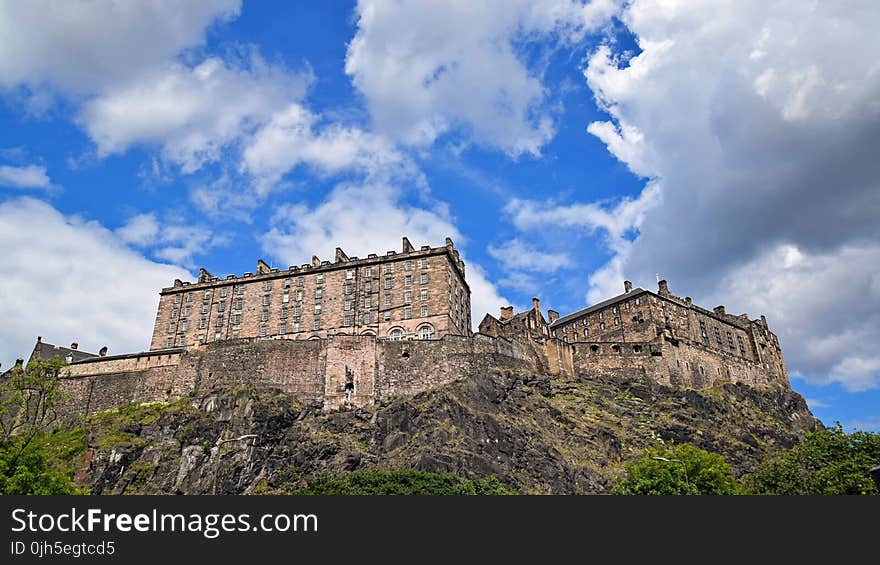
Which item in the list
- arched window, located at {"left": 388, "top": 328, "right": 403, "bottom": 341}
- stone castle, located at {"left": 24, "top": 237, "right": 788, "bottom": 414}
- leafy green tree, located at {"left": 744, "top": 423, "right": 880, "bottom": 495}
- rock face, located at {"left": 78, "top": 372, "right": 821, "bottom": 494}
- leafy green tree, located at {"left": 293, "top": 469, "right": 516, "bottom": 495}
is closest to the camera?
leafy green tree, located at {"left": 744, "top": 423, "right": 880, "bottom": 495}

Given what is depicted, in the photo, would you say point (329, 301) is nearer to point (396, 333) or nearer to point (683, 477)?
point (396, 333)

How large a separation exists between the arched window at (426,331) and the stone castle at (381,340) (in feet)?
0.39

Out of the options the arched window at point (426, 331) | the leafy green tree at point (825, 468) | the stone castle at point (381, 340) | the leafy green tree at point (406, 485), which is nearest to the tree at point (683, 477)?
the leafy green tree at point (825, 468)

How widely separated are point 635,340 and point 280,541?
6819 cm

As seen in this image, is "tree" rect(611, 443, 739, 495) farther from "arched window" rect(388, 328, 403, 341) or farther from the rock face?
"arched window" rect(388, 328, 403, 341)

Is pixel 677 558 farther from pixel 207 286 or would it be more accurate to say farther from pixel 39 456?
pixel 207 286

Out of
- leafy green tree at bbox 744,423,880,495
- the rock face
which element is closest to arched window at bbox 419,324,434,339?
the rock face

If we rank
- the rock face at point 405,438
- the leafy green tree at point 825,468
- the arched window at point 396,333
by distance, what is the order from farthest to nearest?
the arched window at point 396,333, the rock face at point 405,438, the leafy green tree at point 825,468

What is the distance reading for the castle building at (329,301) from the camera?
7431 cm

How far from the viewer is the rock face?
54250 millimetres

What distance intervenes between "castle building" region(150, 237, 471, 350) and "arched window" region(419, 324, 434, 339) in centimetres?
11

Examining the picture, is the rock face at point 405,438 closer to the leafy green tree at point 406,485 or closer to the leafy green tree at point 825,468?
the leafy green tree at point 406,485

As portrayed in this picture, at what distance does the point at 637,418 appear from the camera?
6606cm

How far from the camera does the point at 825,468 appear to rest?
147 ft
